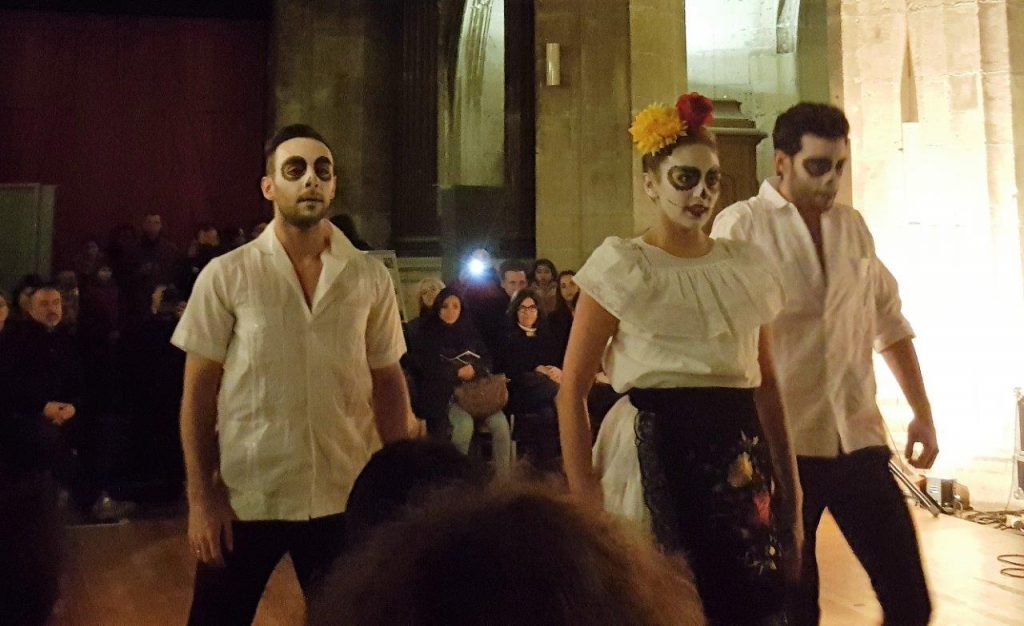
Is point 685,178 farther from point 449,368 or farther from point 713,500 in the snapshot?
point 449,368

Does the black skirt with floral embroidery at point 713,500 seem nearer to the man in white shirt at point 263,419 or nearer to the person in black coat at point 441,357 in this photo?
the man in white shirt at point 263,419

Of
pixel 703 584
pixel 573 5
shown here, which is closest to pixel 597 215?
pixel 573 5

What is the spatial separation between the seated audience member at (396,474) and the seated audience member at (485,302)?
397cm

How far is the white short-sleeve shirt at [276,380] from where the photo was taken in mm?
1737

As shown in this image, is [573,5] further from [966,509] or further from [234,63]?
[234,63]

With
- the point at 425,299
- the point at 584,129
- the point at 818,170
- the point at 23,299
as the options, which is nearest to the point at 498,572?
the point at 818,170

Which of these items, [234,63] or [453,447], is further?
[234,63]

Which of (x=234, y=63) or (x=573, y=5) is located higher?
(x=234, y=63)

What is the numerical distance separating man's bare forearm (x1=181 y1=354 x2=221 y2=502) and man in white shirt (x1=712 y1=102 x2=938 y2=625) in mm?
1203

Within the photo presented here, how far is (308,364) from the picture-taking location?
1.76 m

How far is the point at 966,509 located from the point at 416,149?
7891mm

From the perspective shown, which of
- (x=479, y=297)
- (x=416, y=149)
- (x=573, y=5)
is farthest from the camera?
(x=416, y=149)

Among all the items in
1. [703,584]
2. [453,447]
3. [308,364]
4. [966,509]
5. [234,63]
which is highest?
[234,63]

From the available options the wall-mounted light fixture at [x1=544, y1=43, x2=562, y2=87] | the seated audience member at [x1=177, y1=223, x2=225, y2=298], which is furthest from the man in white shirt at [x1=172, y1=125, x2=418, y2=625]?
the wall-mounted light fixture at [x1=544, y1=43, x2=562, y2=87]
